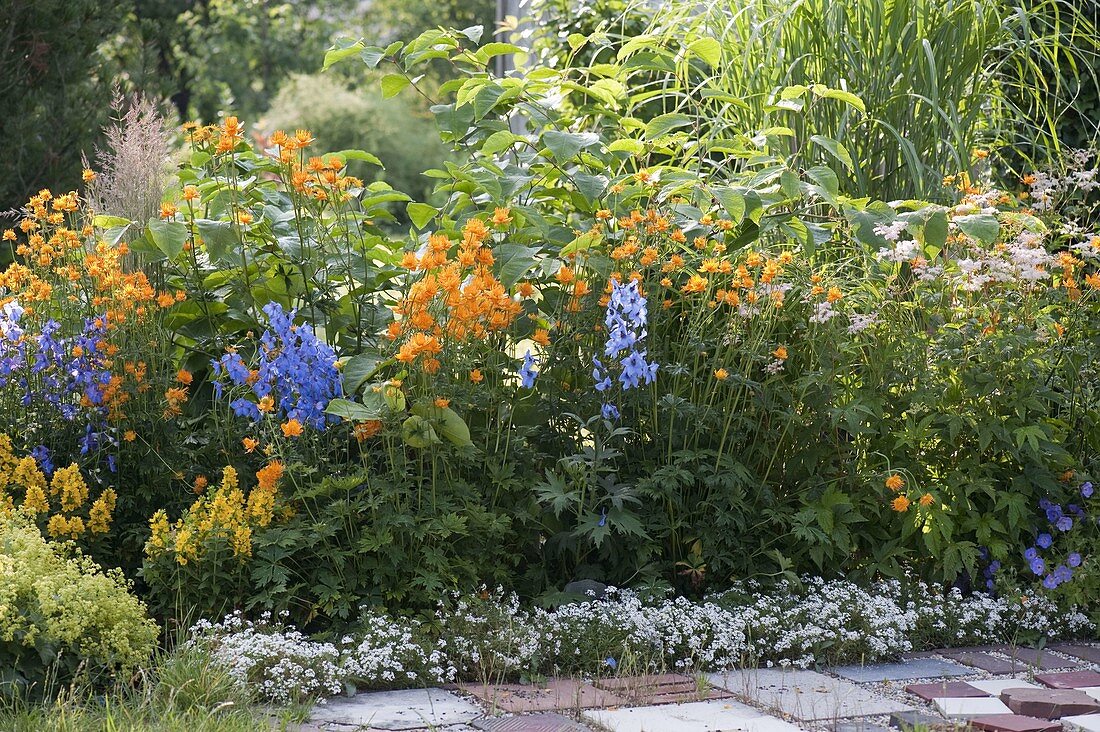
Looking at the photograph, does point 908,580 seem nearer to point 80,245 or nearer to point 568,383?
point 568,383

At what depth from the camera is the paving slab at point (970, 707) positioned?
2514 millimetres

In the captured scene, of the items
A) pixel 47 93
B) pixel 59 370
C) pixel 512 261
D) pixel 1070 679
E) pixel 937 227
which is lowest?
pixel 1070 679

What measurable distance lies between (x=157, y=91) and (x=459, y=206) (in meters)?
5.17

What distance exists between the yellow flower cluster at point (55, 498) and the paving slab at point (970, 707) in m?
2.07

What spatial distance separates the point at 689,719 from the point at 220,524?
3.96ft

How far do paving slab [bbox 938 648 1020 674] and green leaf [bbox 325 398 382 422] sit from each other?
1595mm

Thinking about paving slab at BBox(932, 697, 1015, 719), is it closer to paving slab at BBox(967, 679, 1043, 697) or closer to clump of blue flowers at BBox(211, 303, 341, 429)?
paving slab at BBox(967, 679, 1043, 697)

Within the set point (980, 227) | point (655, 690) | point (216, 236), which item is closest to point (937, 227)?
point (980, 227)

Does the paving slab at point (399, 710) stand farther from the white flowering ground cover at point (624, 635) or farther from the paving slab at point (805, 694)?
the paving slab at point (805, 694)

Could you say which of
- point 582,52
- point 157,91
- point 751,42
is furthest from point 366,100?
point 751,42

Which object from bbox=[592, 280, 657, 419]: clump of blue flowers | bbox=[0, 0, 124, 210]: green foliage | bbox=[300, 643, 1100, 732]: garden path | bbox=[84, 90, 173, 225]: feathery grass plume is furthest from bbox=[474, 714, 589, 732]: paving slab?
bbox=[0, 0, 124, 210]: green foliage

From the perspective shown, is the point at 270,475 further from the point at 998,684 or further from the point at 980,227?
the point at 980,227

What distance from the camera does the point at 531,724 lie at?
7.98ft

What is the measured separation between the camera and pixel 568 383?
339cm
